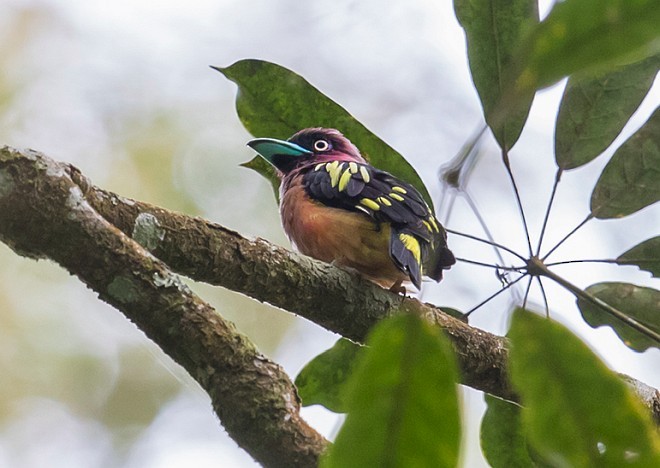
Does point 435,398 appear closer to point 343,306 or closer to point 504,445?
point 343,306

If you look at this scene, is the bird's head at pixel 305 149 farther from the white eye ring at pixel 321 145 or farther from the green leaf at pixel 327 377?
the green leaf at pixel 327 377

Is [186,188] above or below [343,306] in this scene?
above

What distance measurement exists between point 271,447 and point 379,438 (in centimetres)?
105

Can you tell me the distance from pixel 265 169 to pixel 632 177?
1.42 meters

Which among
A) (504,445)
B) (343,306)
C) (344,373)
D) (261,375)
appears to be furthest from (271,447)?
(504,445)

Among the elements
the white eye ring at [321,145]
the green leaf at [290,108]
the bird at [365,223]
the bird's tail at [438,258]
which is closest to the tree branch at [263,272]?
the bird at [365,223]

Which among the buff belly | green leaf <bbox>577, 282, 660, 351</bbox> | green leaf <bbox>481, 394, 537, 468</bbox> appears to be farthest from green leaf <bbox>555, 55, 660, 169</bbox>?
green leaf <bbox>481, 394, 537, 468</bbox>

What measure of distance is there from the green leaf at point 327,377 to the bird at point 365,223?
29cm

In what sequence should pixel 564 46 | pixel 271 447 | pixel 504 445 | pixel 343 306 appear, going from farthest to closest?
pixel 504 445, pixel 343 306, pixel 271 447, pixel 564 46

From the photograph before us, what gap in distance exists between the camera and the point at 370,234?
→ 300 centimetres

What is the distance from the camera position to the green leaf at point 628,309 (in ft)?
9.07

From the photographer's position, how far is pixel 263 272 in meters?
2.21

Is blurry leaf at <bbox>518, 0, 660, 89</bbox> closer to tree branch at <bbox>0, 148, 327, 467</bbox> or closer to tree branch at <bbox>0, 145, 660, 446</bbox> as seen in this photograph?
tree branch at <bbox>0, 145, 660, 446</bbox>

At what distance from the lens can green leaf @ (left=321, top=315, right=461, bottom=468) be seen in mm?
793
